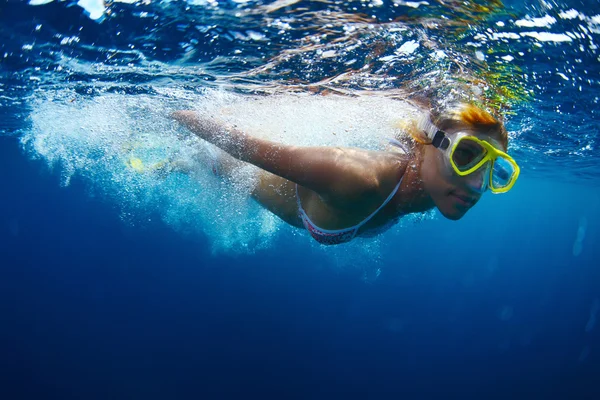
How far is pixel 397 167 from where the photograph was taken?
3.25 meters

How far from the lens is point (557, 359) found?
96.4 feet

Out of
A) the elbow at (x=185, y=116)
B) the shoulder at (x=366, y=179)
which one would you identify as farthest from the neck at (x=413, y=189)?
the elbow at (x=185, y=116)

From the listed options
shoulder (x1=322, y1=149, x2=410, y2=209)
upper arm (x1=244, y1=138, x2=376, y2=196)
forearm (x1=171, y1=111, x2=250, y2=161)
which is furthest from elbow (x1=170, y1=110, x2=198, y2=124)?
shoulder (x1=322, y1=149, x2=410, y2=209)

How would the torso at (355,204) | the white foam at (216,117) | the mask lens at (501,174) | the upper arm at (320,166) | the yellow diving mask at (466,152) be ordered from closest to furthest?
the upper arm at (320,166) < the yellow diving mask at (466,152) < the torso at (355,204) < the mask lens at (501,174) < the white foam at (216,117)

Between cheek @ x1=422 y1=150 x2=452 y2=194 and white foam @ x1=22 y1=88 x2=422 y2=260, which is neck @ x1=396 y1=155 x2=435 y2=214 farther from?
white foam @ x1=22 y1=88 x2=422 y2=260

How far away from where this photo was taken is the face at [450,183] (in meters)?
3.02

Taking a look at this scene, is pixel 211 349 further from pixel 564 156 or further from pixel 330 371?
pixel 564 156

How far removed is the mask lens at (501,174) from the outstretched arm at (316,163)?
148cm

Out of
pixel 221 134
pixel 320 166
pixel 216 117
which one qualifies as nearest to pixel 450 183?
pixel 320 166

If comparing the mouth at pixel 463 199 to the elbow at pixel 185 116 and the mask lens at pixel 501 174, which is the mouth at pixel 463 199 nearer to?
the mask lens at pixel 501 174

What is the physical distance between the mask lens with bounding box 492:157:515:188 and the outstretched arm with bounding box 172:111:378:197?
4.85 ft

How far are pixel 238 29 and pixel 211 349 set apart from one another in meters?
26.0

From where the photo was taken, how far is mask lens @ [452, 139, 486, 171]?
3023 millimetres

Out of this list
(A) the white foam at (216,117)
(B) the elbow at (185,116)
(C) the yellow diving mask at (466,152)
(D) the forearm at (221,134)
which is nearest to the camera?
(C) the yellow diving mask at (466,152)
